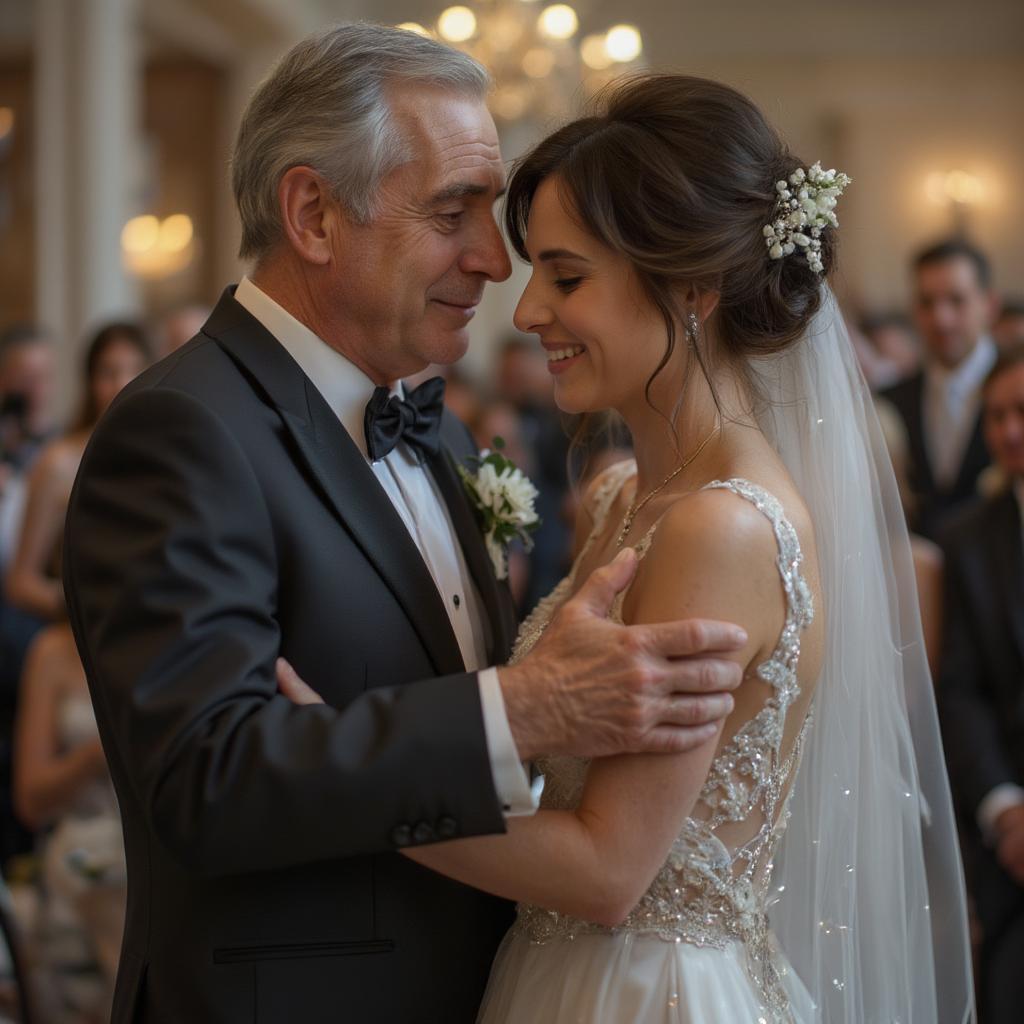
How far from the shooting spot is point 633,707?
163 cm

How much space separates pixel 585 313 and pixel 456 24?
579 centimetres

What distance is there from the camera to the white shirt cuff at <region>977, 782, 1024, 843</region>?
376 centimetres

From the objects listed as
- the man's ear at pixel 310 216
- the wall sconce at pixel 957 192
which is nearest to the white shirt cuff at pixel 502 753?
the man's ear at pixel 310 216

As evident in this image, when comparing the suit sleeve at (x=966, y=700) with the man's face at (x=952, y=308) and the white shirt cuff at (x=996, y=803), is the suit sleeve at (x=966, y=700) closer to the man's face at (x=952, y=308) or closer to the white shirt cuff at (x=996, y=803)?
the white shirt cuff at (x=996, y=803)

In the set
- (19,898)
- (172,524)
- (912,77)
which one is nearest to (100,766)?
(19,898)

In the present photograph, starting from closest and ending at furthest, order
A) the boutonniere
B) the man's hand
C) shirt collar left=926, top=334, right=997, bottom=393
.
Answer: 1. the boutonniere
2. the man's hand
3. shirt collar left=926, top=334, right=997, bottom=393

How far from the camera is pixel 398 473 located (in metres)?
2.25

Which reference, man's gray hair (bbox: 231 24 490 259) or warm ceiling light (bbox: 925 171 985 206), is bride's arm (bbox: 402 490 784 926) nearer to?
man's gray hair (bbox: 231 24 490 259)

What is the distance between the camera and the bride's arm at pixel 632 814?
174cm

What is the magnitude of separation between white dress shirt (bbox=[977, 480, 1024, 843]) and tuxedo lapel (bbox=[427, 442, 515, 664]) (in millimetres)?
1963

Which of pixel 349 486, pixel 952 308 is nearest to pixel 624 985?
pixel 349 486

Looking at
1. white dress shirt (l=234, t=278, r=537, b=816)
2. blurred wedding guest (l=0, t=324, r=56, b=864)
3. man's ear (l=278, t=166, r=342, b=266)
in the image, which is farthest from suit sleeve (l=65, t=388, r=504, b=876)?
blurred wedding guest (l=0, t=324, r=56, b=864)

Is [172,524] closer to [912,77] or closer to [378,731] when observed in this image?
[378,731]

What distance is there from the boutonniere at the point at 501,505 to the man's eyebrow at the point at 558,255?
0.50 meters
